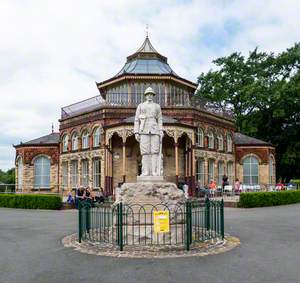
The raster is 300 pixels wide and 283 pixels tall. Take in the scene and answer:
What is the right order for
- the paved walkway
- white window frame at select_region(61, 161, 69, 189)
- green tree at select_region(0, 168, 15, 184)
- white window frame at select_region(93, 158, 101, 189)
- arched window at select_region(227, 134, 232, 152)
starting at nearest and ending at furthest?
the paved walkway < white window frame at select_region(93, 158, 101, 189) < white window frame at select_region(61, 161, 69, 189) < arched window at select_region(227, 134, 232, 152) < green tree at select_region(0, 168, 15, 184)

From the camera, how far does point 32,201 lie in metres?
21.8

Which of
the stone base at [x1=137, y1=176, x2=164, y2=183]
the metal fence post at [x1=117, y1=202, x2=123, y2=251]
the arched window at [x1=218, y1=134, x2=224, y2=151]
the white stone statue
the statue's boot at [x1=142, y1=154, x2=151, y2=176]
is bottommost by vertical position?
the metal fence post at [x1=117, y1=202, x2=123, y2=251]

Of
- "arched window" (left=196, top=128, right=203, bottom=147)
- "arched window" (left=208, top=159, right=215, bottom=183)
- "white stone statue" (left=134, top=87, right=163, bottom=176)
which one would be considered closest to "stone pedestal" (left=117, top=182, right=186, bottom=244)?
"white stone statue" (left=134, top=87, right=163, bottom=176)

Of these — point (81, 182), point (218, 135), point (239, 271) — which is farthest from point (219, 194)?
point (239, 271)

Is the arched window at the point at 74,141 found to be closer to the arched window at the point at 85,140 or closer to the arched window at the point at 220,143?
the arched window at the point at 85,140

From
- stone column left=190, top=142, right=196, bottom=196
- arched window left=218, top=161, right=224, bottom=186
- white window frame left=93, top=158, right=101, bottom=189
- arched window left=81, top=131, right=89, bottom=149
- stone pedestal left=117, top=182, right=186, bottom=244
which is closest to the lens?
stone pedestal left=117, top=182, right=186, bottom=244

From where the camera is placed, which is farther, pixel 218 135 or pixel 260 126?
pixel 260 126

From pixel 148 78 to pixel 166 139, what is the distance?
20.0 ft

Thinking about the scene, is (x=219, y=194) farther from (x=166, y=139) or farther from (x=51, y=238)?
(x=51, y=238)

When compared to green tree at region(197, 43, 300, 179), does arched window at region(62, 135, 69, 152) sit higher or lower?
lower

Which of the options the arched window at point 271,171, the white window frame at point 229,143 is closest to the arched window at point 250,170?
the arched window at point 271,171

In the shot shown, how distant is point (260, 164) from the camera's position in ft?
110

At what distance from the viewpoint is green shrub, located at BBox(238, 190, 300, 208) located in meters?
20.7

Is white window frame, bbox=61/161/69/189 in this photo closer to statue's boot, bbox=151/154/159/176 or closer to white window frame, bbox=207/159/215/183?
white window frame, bbox=207/159/215/183
